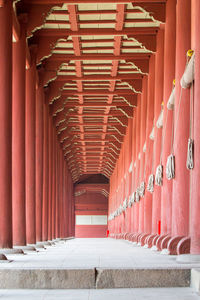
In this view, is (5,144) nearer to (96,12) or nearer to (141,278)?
(141,278)

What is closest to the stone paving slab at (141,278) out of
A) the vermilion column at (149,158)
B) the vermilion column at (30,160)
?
the vermilion column at (30,160)

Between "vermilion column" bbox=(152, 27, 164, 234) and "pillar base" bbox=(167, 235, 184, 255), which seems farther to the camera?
"vermilion column" bbox=(152, 27, 164, 234)

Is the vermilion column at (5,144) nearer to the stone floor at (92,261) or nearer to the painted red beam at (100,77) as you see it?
the stone floor at (92,261)

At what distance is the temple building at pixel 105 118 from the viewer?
23.0 feet

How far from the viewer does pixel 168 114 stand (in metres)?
12.0

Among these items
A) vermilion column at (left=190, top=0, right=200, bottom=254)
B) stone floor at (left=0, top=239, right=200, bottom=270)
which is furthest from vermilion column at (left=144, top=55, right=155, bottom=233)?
vermilion column at (left=190, top=0, right=200, bottom=254)

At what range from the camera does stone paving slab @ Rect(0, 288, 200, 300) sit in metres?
5.07

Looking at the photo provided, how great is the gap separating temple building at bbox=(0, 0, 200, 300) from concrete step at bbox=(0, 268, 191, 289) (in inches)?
0.4

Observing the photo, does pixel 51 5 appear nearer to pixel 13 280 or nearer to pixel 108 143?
pixel 13 280

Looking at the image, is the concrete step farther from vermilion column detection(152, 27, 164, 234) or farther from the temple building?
vermilion column detection(152, 27, 164, 234)

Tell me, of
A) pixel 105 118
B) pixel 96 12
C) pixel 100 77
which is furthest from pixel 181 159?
pixel 105 118

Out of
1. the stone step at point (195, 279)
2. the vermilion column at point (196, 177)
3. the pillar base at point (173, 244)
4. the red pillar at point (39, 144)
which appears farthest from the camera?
the red pillar at point (39, 144)

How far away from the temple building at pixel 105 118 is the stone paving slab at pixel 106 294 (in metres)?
0.07

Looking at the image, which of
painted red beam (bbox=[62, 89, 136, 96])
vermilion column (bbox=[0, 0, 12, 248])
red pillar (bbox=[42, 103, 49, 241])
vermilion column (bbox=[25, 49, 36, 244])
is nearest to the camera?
vermilion column (bbox=[0, 0, 12, 248])
